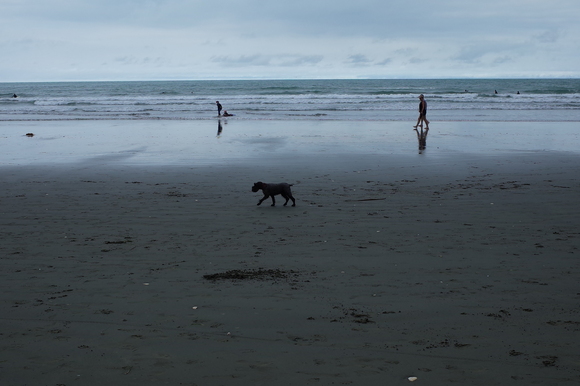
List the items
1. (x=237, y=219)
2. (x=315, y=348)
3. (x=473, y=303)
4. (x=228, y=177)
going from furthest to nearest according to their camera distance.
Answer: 1. (x=228, y=177)
2. (x=237, y=219)
3. (x=473, y=303)
4. (x=315, y=348)

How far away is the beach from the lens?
386 cm

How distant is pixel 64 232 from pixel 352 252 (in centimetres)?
406

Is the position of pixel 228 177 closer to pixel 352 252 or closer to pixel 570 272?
pixel 352 252

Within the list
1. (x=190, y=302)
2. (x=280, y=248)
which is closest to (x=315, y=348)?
(x=190, y=302)

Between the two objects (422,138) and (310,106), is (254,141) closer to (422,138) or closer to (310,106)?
(422,138)

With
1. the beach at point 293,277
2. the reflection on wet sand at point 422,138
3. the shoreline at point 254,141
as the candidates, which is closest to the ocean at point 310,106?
the shoreline at point 254,141

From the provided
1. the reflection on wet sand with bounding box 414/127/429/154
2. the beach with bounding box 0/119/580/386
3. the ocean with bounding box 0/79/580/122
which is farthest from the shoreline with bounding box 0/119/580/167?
the ocean with bounding box 0/79/580/122

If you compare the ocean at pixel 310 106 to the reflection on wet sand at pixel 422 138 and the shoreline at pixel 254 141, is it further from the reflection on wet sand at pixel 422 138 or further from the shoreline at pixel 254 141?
the reflection on wet sand at pixel 422 138

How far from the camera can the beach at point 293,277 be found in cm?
386

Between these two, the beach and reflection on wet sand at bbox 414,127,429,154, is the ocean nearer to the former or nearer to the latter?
reflection on wet sand at bbox 414,127,429,154

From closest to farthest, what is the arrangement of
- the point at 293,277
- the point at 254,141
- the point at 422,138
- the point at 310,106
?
the point at 293,277 < the point at 254,141 < the point at 422,138 < the point at 310,106

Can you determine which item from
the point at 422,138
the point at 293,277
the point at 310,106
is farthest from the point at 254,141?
the point at 310,106

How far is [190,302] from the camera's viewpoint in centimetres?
493

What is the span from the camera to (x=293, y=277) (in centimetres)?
559
